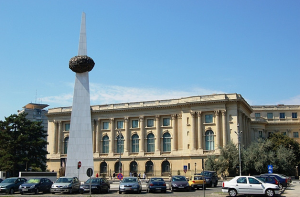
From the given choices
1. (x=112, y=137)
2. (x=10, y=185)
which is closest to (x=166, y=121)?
(x=112, y=137)

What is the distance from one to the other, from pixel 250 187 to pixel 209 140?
43.2 metres

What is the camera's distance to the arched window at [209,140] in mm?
68688

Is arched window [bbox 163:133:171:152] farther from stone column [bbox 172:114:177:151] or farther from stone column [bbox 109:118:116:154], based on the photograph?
stone column [bbox 109:118:116:154]

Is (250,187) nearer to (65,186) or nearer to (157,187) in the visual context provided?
(157,187)

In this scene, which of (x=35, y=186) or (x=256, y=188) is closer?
(x=256, y=188)

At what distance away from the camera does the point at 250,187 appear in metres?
26.1

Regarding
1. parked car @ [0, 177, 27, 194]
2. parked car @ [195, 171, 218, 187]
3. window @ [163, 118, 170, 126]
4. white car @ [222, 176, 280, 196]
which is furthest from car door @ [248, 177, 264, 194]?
window @ [163, 118, 170, 126]

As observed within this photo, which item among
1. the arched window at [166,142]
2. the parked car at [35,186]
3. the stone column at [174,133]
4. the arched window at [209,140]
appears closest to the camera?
the parked car at [35,186]

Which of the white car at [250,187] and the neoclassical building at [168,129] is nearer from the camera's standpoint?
the white car at [250,187]

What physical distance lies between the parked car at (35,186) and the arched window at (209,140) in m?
40.9

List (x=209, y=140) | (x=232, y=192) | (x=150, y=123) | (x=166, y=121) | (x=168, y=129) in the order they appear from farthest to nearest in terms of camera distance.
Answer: (x=150, y=123)
(x=166, y=121)
(x=168, y=129)
(x=209, y=140)
(x=232, y=192)

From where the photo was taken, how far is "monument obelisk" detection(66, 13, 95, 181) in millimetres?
40781

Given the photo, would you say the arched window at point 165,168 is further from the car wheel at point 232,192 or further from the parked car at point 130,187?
the car wheel at point 232,192

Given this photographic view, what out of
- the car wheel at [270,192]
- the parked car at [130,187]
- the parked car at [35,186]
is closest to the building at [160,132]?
the parked car at [35,186]
